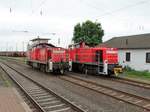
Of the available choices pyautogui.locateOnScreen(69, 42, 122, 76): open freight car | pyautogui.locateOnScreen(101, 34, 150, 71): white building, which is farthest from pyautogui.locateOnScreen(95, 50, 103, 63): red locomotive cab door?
pyautogui.locateOnScreen(101, 34, 150, 71): white building

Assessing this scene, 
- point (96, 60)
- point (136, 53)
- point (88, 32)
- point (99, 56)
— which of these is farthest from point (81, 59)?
point (88, 32)

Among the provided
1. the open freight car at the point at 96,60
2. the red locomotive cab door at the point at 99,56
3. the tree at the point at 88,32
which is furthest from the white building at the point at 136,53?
the tree at the point at 88,32

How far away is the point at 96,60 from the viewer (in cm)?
2850

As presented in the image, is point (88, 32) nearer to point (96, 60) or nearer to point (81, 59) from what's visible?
point (81, 59)

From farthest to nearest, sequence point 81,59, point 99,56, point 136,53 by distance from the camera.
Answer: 1. point 136,53
2. point 81,59
3. point 99,56

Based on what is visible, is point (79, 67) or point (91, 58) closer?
point (91, 58)

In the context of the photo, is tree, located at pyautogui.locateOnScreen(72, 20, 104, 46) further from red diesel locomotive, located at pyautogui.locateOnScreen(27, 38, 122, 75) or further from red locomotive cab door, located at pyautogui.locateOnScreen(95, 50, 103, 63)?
red locomotive cab door, located at pyautogui.locateOnScreen(95, 50, 103, 63)

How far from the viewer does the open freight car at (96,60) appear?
26.8 m

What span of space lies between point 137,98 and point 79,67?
59.7 ft

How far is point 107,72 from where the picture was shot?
26.9m

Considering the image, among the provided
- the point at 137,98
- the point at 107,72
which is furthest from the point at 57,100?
the point at 107,72

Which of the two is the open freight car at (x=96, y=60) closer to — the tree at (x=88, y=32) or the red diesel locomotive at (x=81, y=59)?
the red diesel locomotive at (x=81, y=59)

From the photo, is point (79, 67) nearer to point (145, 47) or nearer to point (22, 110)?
point (145, 47)

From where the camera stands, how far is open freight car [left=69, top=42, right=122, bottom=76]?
2684 cm
